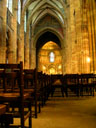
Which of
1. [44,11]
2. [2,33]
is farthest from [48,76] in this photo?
[44,11]

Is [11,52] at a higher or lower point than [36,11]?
lower

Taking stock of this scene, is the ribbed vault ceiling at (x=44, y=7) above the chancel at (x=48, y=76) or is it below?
above

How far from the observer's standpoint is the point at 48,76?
9055 mm

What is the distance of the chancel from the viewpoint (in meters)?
3.12

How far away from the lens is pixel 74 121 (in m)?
3.80

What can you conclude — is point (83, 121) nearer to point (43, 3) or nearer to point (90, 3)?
point (90, 3)

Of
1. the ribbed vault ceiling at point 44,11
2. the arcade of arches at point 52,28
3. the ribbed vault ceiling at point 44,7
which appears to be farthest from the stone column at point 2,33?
the ribbed vault ceiling at point 44,7

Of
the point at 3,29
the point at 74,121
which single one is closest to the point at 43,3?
the point at 3,29

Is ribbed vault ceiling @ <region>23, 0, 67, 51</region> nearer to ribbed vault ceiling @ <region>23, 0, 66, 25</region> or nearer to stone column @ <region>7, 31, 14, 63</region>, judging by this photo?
ribbed vault ceiling @ <region>23, 0, 66, 25</region>

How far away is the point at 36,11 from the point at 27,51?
7662 mm

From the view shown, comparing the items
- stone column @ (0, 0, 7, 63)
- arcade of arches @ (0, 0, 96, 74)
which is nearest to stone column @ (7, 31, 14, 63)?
arcade of arches @ (0, 0, 96, 74)

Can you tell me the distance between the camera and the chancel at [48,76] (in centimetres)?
312

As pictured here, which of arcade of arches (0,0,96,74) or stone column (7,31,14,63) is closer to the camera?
arcade of arches (0,0,96,74)

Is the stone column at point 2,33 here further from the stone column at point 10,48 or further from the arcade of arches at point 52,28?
the stone column at point 10,48
